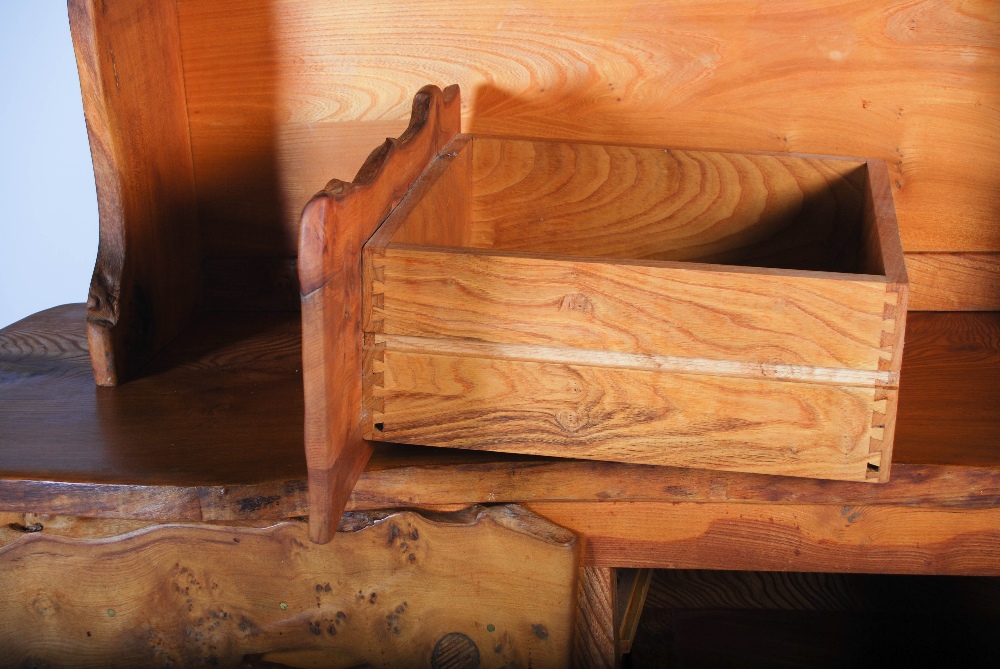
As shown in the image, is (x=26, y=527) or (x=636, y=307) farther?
(x=26, y=527)

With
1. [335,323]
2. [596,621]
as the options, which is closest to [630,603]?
[596,621]

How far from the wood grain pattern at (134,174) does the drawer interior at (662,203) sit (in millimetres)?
380

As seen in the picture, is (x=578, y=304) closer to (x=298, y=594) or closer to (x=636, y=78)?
(x=298, y=594)

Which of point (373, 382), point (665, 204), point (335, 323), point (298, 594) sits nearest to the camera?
point (335, 323)

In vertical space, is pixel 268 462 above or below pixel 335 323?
below

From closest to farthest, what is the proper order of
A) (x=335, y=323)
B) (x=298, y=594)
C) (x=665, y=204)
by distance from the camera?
(x=335, y=323), (x=298, y=594), (x=665, y=204)

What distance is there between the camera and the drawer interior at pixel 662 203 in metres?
1.27

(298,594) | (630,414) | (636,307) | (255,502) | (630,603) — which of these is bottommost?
(630,603)

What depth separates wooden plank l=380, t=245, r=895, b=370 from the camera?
0.86 m

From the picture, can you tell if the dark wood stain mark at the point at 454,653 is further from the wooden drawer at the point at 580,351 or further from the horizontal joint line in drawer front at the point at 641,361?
the horizontal joint line in drawer front at the point at 641,361

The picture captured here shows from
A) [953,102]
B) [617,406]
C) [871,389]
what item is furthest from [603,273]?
[953,102]

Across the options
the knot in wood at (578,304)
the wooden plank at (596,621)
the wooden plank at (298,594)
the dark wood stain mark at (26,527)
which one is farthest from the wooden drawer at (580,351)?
the dark wood stain mark at (26,527)

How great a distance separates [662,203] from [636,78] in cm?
17

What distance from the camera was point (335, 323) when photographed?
0.84 m
